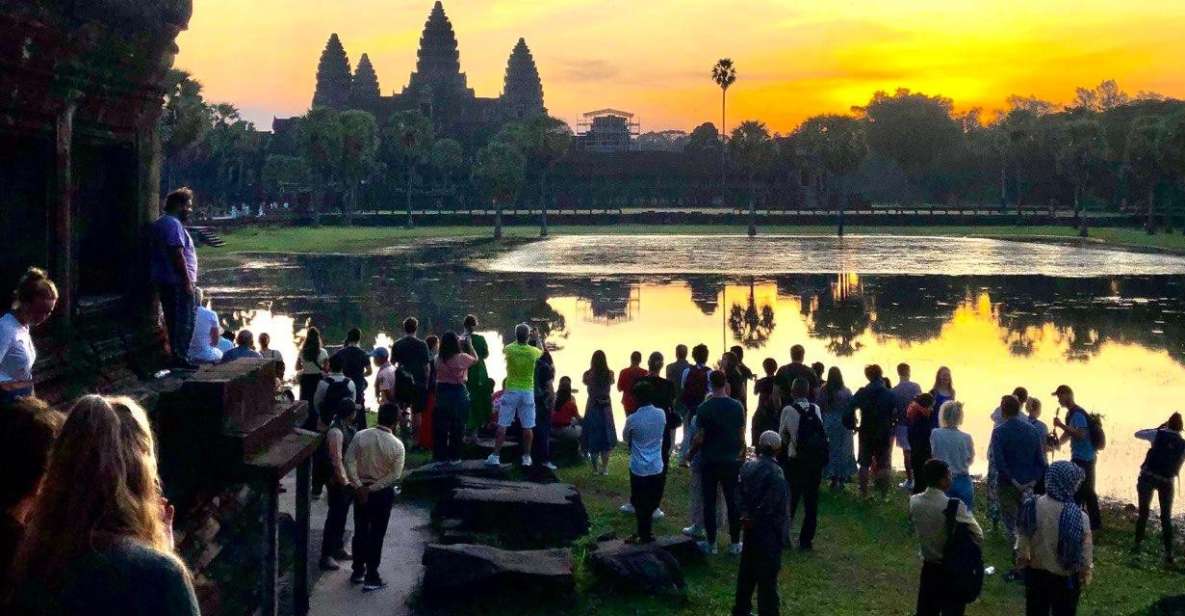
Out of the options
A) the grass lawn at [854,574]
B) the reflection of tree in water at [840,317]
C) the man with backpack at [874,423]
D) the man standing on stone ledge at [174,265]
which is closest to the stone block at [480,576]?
the grass lawn at [854,574]

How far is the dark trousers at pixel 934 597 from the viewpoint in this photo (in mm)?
7238

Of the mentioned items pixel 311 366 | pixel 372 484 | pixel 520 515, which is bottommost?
pixel 520 515

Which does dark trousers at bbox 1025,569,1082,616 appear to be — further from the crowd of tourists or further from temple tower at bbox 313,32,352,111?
temple tower at bbox 313,32,352,111

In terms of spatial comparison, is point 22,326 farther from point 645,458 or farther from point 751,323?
point 751,323

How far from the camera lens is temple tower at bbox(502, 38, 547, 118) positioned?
152625mm

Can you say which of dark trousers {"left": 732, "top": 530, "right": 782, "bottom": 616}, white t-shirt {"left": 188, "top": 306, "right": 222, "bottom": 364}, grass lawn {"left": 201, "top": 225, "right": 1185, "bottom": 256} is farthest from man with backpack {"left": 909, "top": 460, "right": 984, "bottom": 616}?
grass lawn {"left": 201, "top": 225, "right": 1185, "bottom": 256}

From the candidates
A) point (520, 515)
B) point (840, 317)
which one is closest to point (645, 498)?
point (520, 515)

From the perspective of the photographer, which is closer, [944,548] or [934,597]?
[944,548]

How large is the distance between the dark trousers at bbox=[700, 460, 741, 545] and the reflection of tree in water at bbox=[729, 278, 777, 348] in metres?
14.7

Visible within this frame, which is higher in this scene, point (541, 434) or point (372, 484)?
point (372, 484)

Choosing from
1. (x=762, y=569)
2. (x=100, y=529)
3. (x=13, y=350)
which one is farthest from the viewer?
(x=762, y=569)

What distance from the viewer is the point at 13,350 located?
564 cm

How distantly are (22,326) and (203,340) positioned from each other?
3.51m

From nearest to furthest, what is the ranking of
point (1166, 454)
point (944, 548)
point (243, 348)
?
A: point (944, 548), point (1166, 454), point (243, 348)
